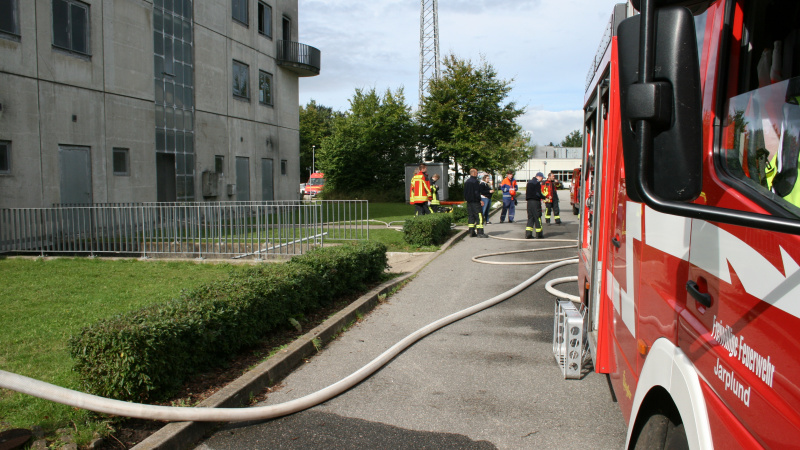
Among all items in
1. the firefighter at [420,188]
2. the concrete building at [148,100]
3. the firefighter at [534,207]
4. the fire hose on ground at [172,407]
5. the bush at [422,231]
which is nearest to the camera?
the fire hose on ground at [172,407]

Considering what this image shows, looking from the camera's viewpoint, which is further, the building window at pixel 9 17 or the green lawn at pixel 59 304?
the building window at pixel 9 17

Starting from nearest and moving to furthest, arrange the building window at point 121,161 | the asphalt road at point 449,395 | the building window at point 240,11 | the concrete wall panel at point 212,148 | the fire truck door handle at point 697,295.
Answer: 1. the fire truck door handle at point 697,295
2. the asphalt road at point 449,395
3. the building window at point 121,161
4. the concrete wall panel at point 212,148
5. the building window at point 240,11

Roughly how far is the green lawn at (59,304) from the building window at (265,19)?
15695mm

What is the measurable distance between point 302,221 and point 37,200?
6638 mm

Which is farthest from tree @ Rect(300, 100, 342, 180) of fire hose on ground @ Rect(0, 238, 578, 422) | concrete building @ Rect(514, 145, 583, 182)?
fire hose on ground @ Rect(0, 238, 578, 422)

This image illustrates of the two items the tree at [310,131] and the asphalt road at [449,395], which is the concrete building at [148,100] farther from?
the tree at [310,131]

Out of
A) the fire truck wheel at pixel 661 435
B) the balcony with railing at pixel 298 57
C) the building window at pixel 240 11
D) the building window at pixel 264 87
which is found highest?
the building window at pixel 240 11

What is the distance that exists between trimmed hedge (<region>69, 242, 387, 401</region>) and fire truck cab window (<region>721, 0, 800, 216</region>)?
385 cm

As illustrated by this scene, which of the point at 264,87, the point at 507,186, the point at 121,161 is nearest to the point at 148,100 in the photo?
the point at 121,161

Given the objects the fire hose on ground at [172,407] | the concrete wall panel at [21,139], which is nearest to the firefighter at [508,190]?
the concrete wall panel at [21,139]

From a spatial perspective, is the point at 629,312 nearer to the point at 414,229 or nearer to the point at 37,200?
the point at 414,229

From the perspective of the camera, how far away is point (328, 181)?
40.6 metres

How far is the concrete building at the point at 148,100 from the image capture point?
1377 centimetres

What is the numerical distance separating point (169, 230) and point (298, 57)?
15.8m
